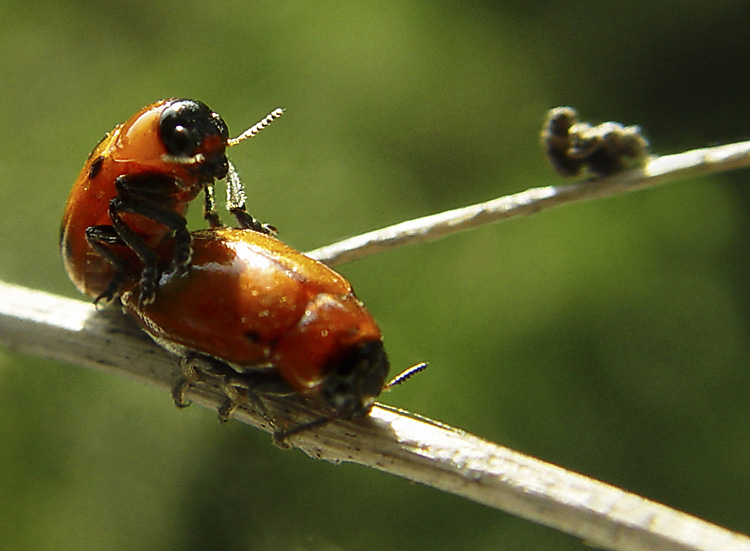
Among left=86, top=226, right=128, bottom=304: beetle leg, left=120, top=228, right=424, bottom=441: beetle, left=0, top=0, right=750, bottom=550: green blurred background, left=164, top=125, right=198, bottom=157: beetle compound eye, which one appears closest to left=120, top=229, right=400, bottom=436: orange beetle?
left=120, top=228, right=424, bottom=441: beetle

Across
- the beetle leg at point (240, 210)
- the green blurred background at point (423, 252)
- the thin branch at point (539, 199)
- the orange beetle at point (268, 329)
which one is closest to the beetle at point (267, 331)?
the orange beetle at point (268, 329)

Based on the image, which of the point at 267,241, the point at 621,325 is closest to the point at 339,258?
the point at 267,241

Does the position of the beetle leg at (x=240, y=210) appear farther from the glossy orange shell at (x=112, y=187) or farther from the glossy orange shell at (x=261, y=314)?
the glossy orange shell at (x=261, y=314)

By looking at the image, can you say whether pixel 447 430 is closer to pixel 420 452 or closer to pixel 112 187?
pixel 420 452

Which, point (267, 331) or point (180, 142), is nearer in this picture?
point (267, 331)

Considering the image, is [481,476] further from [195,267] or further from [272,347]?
[195,267]

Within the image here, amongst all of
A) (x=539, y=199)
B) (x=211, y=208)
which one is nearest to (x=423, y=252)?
(x=211, y=208)
